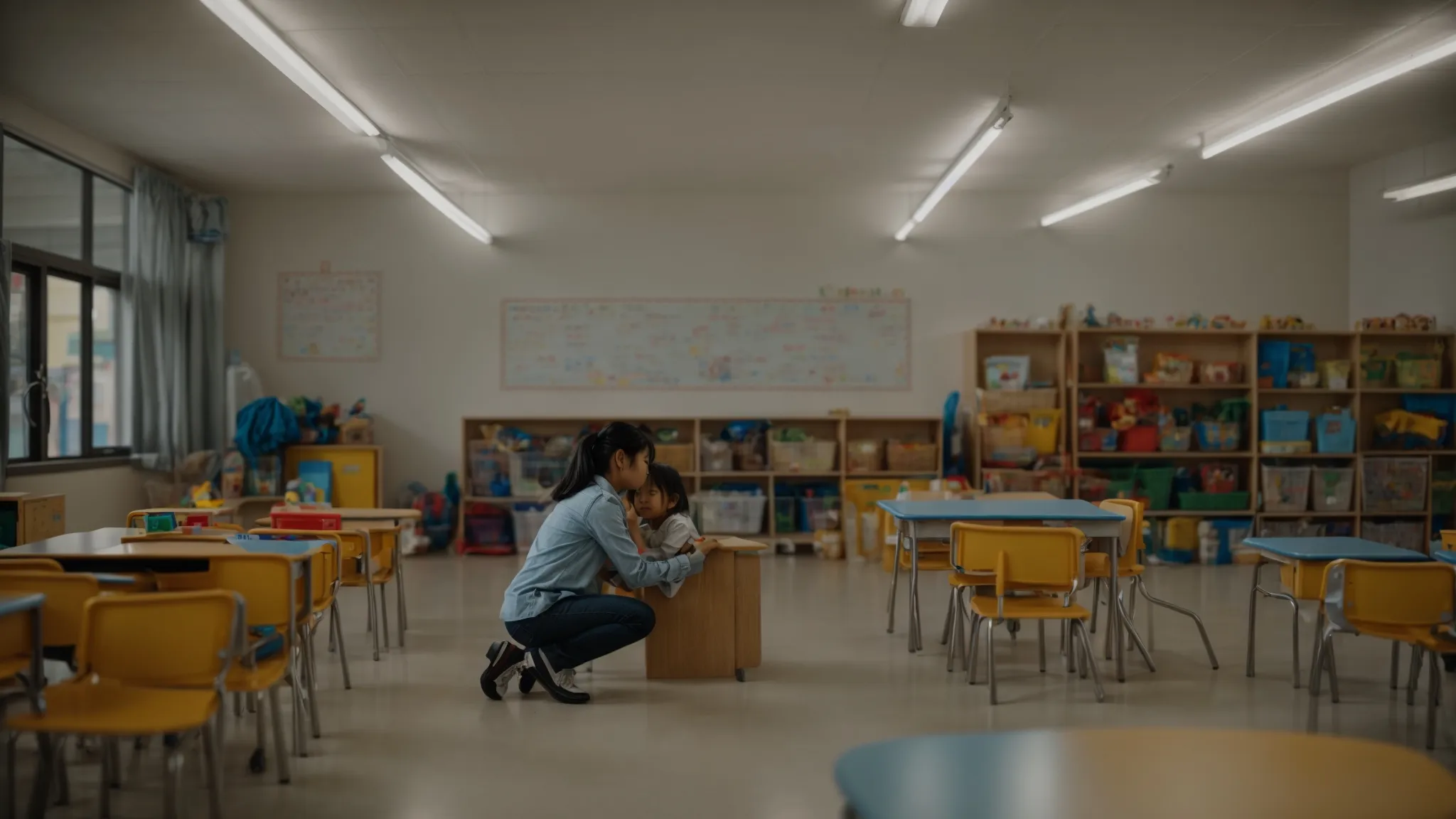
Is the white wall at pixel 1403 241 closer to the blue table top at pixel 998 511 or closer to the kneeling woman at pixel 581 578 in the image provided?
the blue table top at pixel 998 511

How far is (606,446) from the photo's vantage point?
13.5 feet

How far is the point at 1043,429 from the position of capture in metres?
8.49

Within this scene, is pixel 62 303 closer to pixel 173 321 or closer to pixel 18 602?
pixel 173 321

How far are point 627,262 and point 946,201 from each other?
3055 mm

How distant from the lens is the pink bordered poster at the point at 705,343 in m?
8.90

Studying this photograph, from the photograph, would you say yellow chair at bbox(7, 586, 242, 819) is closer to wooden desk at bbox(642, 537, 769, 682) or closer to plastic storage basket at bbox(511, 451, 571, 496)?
wooden desk at bbox(642, 537, 769, 682)

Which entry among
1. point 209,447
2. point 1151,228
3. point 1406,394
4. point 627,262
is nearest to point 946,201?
point 1151,228

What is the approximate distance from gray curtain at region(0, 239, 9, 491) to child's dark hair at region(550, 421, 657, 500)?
3986mm

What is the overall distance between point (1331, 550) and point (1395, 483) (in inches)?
202

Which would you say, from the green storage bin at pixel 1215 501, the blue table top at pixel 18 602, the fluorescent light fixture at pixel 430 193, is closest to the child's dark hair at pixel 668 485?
the blue table top at pixel 18 602

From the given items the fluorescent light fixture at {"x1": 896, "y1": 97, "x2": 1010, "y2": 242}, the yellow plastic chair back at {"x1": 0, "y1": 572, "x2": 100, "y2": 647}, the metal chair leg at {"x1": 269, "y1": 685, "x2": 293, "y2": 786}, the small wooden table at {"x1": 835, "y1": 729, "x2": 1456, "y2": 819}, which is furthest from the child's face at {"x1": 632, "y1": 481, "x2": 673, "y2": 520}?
the fluorescent light fixture at {"x1": 896, "y1": 97, "x2": 1010, "y2": 242}

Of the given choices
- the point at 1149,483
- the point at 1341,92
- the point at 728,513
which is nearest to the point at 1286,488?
the point at 1149,483

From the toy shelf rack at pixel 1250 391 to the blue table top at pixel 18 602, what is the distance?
710 centimetres

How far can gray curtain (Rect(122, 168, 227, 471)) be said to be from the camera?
24.9 feet
